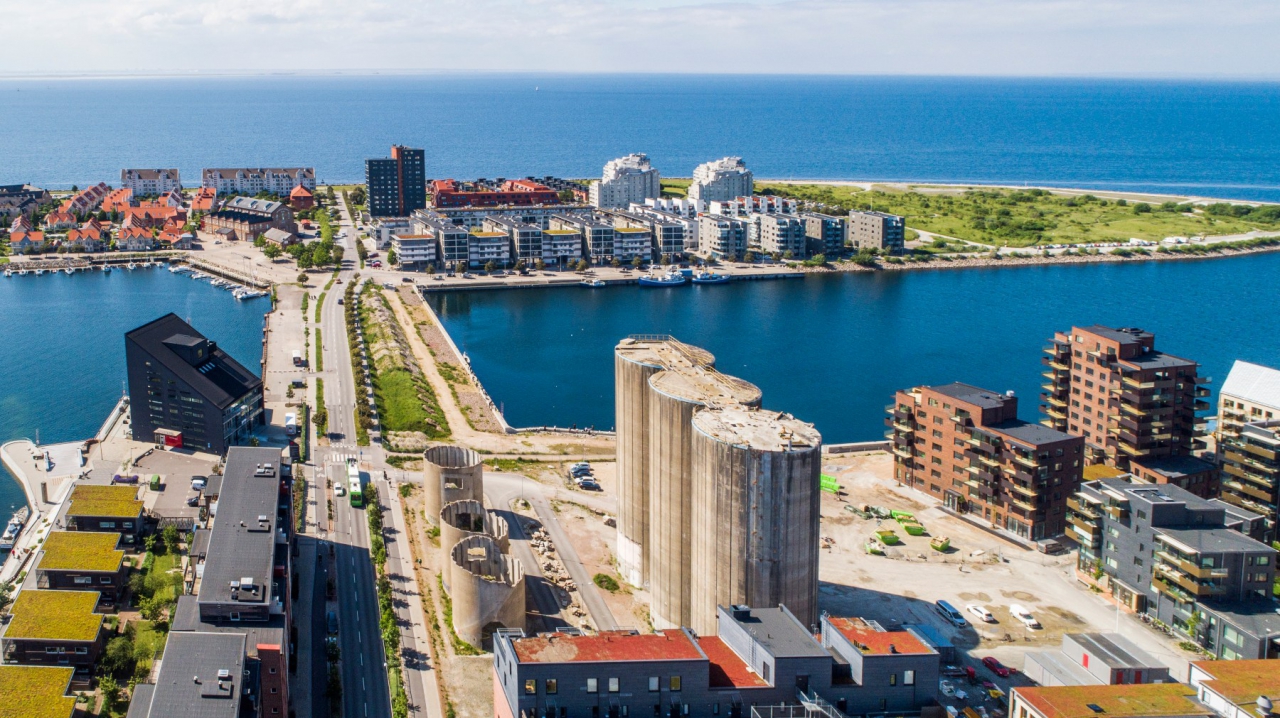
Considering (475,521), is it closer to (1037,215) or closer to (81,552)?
(81,552)

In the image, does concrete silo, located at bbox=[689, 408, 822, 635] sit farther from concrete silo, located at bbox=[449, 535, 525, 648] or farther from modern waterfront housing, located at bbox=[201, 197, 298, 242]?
modern waterfront housing, located at bbox=[201, 197, 298, 242]

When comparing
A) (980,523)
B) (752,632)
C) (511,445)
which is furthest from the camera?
(511,445)

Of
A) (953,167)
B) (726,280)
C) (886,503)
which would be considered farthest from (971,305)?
(953,167)

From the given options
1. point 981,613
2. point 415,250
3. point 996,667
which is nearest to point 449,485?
point 981,613

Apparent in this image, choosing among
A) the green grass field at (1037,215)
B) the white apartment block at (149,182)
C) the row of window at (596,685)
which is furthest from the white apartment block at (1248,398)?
the white apartment block at (149,182)

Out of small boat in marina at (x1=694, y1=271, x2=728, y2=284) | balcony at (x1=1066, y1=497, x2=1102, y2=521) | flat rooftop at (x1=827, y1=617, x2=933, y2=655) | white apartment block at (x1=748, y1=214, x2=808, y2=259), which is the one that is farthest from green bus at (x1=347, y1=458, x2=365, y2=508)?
white apartment block at (x1=748, y1=214, x2=808, y2=259)

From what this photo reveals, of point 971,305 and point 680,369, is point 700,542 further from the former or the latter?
point 971,305

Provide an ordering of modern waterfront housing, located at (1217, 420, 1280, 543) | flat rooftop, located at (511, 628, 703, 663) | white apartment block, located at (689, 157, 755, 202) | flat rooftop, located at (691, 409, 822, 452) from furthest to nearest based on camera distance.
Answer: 1. white apartment block, located at (689, 157, 755, 202)
2. modern waterfront housing, located at (1217, 420, 1280, 543)
3. flat rooftop, located at (691, 409, 822, 452)
4. flat rooftop, located at (511, 628, 703, 663)
